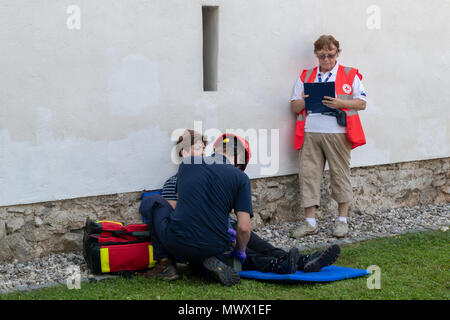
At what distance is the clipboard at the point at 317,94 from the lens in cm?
591

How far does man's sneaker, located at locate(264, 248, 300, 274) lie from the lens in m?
4.42

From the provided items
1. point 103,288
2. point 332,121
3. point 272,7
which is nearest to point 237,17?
point 272,7

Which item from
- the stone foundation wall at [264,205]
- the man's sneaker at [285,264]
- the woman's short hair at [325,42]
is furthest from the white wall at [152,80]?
the man's sneaker at [285,264]

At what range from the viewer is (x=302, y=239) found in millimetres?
5891

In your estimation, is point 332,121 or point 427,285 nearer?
point 427,285

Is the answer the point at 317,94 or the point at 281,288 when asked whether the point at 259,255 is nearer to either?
the point at 281,288

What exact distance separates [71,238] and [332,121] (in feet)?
9.28

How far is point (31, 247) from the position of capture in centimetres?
507

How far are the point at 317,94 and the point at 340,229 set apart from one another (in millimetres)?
1395

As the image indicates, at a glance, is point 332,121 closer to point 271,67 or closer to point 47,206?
point 271,67

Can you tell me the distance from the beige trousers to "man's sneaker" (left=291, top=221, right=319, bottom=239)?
0.22 meters

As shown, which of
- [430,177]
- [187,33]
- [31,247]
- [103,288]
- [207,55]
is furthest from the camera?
[430,177]

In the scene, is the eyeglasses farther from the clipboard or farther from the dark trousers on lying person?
the dark trousers on lying person

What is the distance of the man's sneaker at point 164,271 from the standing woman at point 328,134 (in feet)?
6.08
